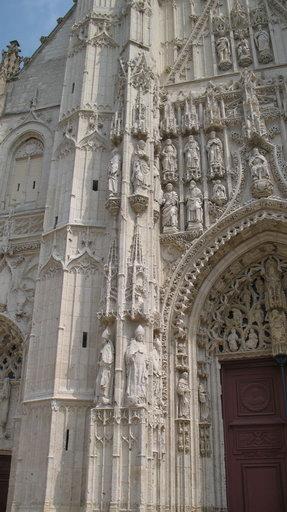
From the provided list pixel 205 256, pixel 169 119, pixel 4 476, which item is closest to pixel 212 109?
pixel 169 119

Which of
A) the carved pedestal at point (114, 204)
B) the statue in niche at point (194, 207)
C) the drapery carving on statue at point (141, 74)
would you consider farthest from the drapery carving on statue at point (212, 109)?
the carved pedestal at point (114, 204)

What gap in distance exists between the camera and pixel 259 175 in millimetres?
12812

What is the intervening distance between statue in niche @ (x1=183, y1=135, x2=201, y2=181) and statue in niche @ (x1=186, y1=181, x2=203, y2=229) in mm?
329

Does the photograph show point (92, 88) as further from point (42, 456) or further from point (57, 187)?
point (42, 456)

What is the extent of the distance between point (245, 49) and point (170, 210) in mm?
5741

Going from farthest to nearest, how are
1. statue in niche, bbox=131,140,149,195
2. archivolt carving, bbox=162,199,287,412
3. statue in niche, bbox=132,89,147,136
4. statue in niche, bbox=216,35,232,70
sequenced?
statue in niche, bbox=216,35,232,70 < statue in niche, bbox=132,89,147,136 < statue in niche, bbox=131,140,149,195 < archivolt carving, bbox=162,199,287,412

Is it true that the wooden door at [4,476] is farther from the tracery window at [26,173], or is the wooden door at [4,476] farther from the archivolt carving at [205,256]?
the tracery window at [26,173]

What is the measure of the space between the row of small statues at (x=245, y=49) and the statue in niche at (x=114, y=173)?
4751mm

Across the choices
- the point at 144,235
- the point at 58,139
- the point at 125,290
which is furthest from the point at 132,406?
the point at 58,139

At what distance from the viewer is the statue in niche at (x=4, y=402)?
12.8 meters

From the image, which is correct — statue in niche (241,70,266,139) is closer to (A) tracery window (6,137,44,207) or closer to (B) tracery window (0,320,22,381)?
(A) tracery window (6,137,44,207)

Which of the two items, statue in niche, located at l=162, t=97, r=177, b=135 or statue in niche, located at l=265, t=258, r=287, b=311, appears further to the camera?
statue in niche, located at l=162, t=97, r=177, b=135

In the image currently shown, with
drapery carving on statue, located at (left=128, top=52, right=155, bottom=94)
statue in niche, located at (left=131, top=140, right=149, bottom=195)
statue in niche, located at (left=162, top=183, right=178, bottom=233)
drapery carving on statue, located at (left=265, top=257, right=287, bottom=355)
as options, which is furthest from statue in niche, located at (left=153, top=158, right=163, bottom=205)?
drapery carving on statue, located at (left=265, top=257, right=287, bottom=355)

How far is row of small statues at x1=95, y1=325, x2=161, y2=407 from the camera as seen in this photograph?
10.2m
